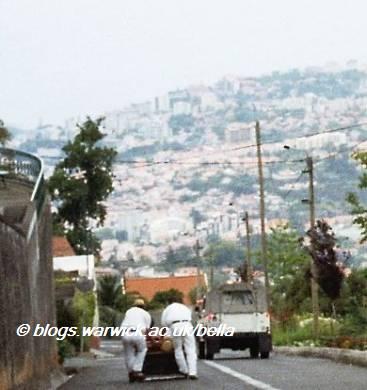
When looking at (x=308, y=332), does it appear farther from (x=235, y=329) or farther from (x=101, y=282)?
(x=101, y=282)

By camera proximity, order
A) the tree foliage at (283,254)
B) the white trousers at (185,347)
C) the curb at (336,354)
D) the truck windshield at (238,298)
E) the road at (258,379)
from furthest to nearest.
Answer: the tree foliage at (283,254) → the truck windshield at (238,298) → the curb at (336,354) → the white trousers at (185,347) → the road at (258,379)

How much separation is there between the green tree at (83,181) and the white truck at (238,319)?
49477mm

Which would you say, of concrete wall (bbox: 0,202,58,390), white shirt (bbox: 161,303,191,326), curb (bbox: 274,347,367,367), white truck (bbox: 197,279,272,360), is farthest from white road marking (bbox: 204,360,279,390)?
white truck (bbox: 197,279,272,360)

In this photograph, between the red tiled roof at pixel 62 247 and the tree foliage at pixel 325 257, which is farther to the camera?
the red tiled roof at pixel 62 247

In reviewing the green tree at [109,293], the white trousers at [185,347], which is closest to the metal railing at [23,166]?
the white trousers at [185,347]

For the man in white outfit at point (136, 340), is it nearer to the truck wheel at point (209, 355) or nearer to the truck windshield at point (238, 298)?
the truck wheel at point (209, 355)

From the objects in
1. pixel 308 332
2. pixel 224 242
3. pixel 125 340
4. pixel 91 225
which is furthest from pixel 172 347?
pixel 224 242

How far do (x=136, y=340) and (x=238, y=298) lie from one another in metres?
21.1

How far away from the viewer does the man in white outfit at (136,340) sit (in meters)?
28.1

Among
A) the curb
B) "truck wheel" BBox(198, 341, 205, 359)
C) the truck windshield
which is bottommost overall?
the curb

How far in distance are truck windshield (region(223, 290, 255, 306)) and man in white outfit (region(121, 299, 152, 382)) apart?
65.7 feet

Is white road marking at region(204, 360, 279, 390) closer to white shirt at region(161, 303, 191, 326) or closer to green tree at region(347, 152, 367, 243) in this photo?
white shirt at region(161, 303, 191, 326)

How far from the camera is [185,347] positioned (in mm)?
28062

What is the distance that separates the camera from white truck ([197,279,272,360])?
46375 millimetres
